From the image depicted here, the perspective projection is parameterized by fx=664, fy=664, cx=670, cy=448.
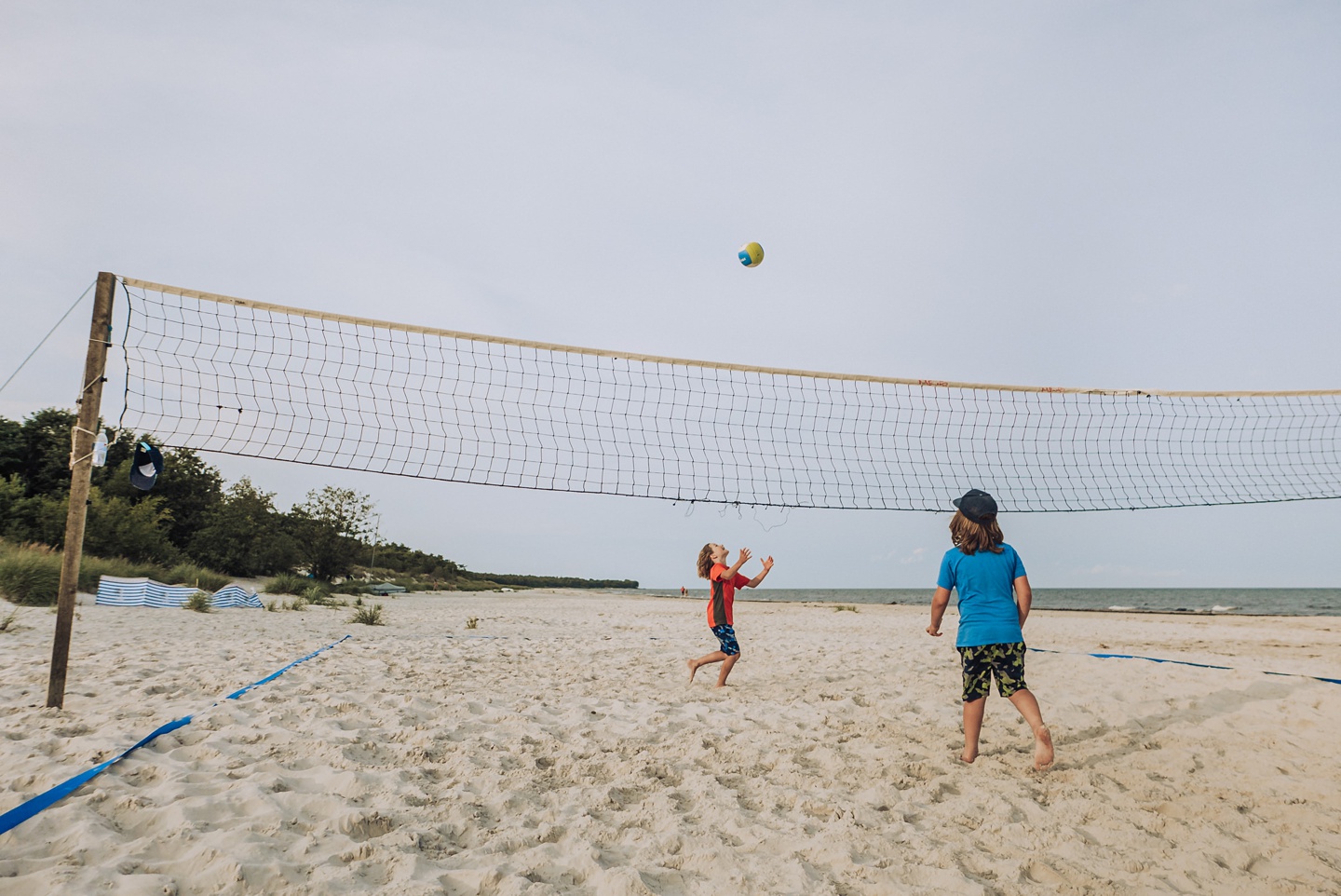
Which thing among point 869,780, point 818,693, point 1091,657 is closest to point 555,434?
point 818,693

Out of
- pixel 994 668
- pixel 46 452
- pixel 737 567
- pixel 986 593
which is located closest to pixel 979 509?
pixel 986 593

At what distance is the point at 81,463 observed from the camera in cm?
398

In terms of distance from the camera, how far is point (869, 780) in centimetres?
323

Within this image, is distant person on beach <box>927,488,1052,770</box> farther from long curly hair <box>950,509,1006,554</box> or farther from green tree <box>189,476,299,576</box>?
green tree <box>189,476,299,576</box>

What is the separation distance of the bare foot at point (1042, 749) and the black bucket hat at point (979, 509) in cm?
107

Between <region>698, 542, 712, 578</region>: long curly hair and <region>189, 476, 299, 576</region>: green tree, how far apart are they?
2001 cm

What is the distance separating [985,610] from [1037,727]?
61cm

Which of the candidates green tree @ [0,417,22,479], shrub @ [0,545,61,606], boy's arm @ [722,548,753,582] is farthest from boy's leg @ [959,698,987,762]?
green tree @ [0,417,22,479]

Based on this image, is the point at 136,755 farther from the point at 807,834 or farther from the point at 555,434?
the point at 555,434

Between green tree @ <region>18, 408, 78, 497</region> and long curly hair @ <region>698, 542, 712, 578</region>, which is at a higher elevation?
green tree @ <region>18, 408, 78, 497</region>

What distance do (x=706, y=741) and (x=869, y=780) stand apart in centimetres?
92

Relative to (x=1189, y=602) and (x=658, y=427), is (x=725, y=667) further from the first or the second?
(x=1189, y=602)

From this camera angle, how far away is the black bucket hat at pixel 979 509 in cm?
361

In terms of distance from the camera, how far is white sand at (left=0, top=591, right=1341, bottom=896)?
7.30 ft
